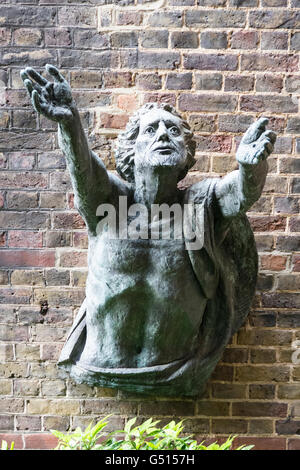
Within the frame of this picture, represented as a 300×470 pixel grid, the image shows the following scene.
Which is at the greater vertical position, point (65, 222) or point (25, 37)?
point (25, 37)

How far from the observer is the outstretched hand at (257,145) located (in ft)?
5.46

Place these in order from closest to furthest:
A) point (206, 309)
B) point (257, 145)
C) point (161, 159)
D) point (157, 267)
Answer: point (257, 145) → point (161, 159) → point (157, 267) → point (206, 309)

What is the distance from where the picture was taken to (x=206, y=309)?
222 cm

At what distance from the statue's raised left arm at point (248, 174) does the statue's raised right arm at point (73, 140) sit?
42 centimetres

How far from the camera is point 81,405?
2.50 meters

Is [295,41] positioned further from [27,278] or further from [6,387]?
[6,387]

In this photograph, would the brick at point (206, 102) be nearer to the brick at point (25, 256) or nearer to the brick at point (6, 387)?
the brick at point (25, 256)

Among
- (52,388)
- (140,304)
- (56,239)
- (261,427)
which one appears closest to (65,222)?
(56,239)

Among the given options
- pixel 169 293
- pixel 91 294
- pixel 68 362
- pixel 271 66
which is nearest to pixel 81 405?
pixel 68 362

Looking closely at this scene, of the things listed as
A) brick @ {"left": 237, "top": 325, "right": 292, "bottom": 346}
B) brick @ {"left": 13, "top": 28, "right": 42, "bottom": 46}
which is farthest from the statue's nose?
brick @ {"left": 237, "top": 325, "right": 292, "bottom": 346}

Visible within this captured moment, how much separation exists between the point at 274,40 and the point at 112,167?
0.95 meters

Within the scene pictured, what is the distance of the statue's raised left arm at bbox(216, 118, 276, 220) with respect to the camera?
1673 mm

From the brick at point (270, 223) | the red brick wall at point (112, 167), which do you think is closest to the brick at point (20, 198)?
the red brick wall at point (112, 167)

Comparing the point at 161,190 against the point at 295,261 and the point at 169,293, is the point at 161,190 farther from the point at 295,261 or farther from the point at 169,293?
the point at 295,261
